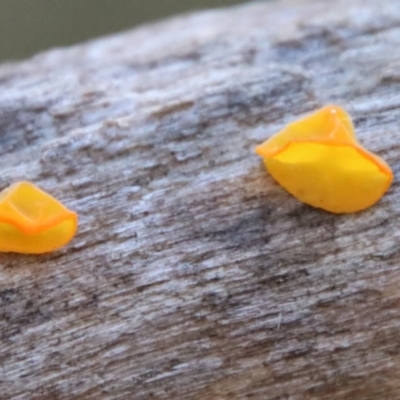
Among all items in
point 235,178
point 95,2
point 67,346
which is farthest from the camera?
point 95,2

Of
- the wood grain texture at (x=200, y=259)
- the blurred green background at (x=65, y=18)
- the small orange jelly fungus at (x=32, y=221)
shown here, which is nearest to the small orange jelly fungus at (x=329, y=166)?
the wood grain texture at (x=200, y=259)

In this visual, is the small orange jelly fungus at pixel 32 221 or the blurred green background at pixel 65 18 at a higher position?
the small orange jelly fungus at pixel 32 221

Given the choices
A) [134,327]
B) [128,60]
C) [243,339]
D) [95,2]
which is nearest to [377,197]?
[243,339]

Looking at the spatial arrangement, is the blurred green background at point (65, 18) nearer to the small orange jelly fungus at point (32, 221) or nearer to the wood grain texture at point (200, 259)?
the wood grain texture at point (200, 259)

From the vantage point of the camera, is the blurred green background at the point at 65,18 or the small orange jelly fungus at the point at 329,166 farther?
the blurred green background at the point at 65,18

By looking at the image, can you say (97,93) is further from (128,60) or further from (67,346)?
(67,346)

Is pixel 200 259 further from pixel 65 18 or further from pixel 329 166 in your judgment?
pixel 65 18
